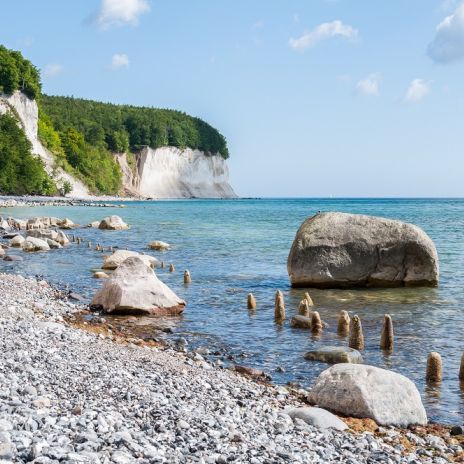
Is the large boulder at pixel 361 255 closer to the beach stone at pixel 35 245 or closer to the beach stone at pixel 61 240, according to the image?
the beach stone at pixel 35 245

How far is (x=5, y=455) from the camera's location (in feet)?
19.7

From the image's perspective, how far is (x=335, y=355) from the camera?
1306 centimetres

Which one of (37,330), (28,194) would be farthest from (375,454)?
(28,194)

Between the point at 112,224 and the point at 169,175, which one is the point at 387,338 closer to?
the point at 112,224

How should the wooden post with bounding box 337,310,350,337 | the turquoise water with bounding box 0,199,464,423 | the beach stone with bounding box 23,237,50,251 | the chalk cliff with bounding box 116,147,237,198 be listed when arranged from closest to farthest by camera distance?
the turquoise water with bounding box 0,199,464,423 < the wooden post with bounding box 337,310,350,337 < the beach stone with bounding box 23,237,50,251 < the chalk cliff with bounding box 116,147,237,198

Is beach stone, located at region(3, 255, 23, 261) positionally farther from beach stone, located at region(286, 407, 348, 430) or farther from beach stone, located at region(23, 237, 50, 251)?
beach stone, located at region(286, 407, 348, 430)

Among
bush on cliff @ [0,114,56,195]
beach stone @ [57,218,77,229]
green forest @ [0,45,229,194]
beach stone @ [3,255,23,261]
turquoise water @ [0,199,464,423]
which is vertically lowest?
turquoise water @ [0,199,464,423]

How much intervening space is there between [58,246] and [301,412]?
29.5m

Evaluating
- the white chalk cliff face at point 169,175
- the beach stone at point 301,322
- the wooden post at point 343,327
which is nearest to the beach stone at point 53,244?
the beach stone at point 301,322

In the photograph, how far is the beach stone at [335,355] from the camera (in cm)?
1294

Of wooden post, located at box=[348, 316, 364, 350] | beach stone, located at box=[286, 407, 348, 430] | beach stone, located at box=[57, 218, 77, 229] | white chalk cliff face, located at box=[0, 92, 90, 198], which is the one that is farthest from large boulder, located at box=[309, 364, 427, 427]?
white chalk cliff face, located at box=[0, 92, 90, 198]

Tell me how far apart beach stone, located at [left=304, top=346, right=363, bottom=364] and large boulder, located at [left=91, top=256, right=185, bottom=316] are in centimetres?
565

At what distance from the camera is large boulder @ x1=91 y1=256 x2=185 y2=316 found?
1755cm

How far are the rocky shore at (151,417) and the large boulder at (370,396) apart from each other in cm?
27
